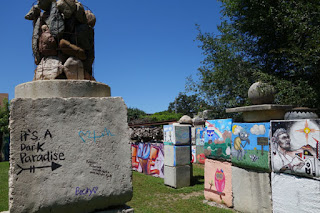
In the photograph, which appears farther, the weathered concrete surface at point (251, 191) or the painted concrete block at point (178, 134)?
the painted concrete block at point (178, 134)

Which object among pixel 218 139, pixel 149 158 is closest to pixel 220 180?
pixel 218 139

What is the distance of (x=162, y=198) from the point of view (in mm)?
7504

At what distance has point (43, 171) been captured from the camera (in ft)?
8.01

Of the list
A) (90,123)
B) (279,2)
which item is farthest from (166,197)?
(279,2)

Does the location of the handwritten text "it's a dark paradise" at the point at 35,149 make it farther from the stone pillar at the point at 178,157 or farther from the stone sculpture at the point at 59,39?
the stone pillar at the point at 178,157

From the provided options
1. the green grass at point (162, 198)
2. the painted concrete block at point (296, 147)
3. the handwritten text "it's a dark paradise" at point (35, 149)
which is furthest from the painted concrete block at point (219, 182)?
the handwritten text "it's a dark paradise" at point (35, 149)

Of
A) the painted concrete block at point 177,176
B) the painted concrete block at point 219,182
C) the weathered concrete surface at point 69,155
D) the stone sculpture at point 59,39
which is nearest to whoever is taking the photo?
the weathered concrete surface at point 69,155

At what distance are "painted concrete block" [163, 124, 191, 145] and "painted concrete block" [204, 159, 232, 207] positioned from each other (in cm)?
187

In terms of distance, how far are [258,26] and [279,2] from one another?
4.38 ft

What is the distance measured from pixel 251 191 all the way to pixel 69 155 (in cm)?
439

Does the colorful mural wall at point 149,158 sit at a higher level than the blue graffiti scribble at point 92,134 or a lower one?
lower

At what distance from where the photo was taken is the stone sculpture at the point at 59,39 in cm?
298

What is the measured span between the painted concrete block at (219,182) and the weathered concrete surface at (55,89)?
4591 mm

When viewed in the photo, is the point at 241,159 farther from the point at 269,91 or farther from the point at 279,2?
the point at 279,2
